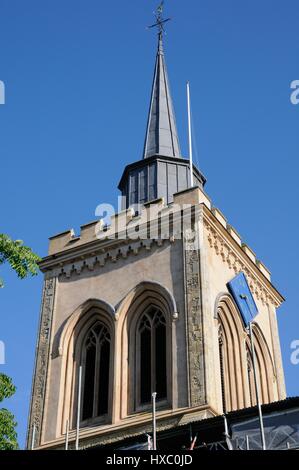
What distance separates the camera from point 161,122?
37469 mm

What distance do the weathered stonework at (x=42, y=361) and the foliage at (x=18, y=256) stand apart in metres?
11.3

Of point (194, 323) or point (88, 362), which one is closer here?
point (194, 323)

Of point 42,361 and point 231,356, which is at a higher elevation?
point 42,361

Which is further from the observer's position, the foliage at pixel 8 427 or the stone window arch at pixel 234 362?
the stone window arch at pixel 234 362

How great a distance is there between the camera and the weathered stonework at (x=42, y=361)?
28.1m

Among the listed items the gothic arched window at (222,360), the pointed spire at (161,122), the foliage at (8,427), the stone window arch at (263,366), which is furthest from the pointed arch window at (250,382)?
the foliage at (8,427)

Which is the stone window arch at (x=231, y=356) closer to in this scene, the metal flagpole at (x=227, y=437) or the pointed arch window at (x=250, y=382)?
the pointed arch window at (x=250, y=382)

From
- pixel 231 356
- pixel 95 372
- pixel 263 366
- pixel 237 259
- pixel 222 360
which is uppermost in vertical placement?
pixel 237 259

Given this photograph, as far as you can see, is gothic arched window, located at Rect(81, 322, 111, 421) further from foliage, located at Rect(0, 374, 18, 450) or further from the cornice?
foliage, located at Rect(0, 374, 18, 450)

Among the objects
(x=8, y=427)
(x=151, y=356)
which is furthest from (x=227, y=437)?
(x=151, y=356)

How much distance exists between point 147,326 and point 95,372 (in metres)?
2.18

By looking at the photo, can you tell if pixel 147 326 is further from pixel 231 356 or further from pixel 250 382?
→ pixel 250 382

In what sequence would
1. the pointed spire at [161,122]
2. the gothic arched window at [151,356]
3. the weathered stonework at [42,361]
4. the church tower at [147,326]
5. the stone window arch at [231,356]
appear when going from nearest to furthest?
the church tower at [147,326] < the gothic arched window at [151,356] < the stone window arch at [231,356] < the weathered stonework at [42,361] < the pointed spire at [161,122]
